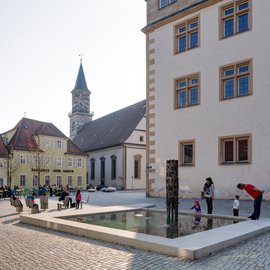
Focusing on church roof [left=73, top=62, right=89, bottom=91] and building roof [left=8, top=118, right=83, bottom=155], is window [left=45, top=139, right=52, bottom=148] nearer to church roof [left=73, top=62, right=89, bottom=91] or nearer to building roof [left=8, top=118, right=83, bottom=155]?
building roof [left=8, top=118, right=83, bottom=155]

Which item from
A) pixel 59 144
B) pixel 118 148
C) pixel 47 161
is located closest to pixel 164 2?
pixel 47 161

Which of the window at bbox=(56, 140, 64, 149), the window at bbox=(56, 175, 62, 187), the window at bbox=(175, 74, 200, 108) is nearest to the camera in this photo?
the window at bbox=(175, 74, 200, 108)

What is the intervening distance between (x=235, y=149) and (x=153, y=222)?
1062 cm

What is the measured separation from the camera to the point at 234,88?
69.9ft

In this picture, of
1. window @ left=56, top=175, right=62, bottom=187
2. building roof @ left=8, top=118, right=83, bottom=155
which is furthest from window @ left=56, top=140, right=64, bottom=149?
window @ left=56, top=175, right=62, bottom=187

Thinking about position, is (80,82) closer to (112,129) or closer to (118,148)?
(112,129)

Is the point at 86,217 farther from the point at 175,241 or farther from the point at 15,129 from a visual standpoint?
the point at 15,129

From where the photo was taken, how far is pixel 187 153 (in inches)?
925

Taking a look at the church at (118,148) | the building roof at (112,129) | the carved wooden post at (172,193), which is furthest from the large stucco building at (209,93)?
the building roof at (112,129)

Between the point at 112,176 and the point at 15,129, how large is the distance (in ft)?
54.4

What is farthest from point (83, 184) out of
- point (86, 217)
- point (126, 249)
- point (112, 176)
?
point (126, 249)

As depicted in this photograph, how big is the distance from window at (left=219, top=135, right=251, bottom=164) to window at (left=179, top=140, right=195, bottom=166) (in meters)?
2.04

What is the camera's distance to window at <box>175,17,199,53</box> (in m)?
23.5

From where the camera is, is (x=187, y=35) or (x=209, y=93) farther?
(x=187, y=35)
